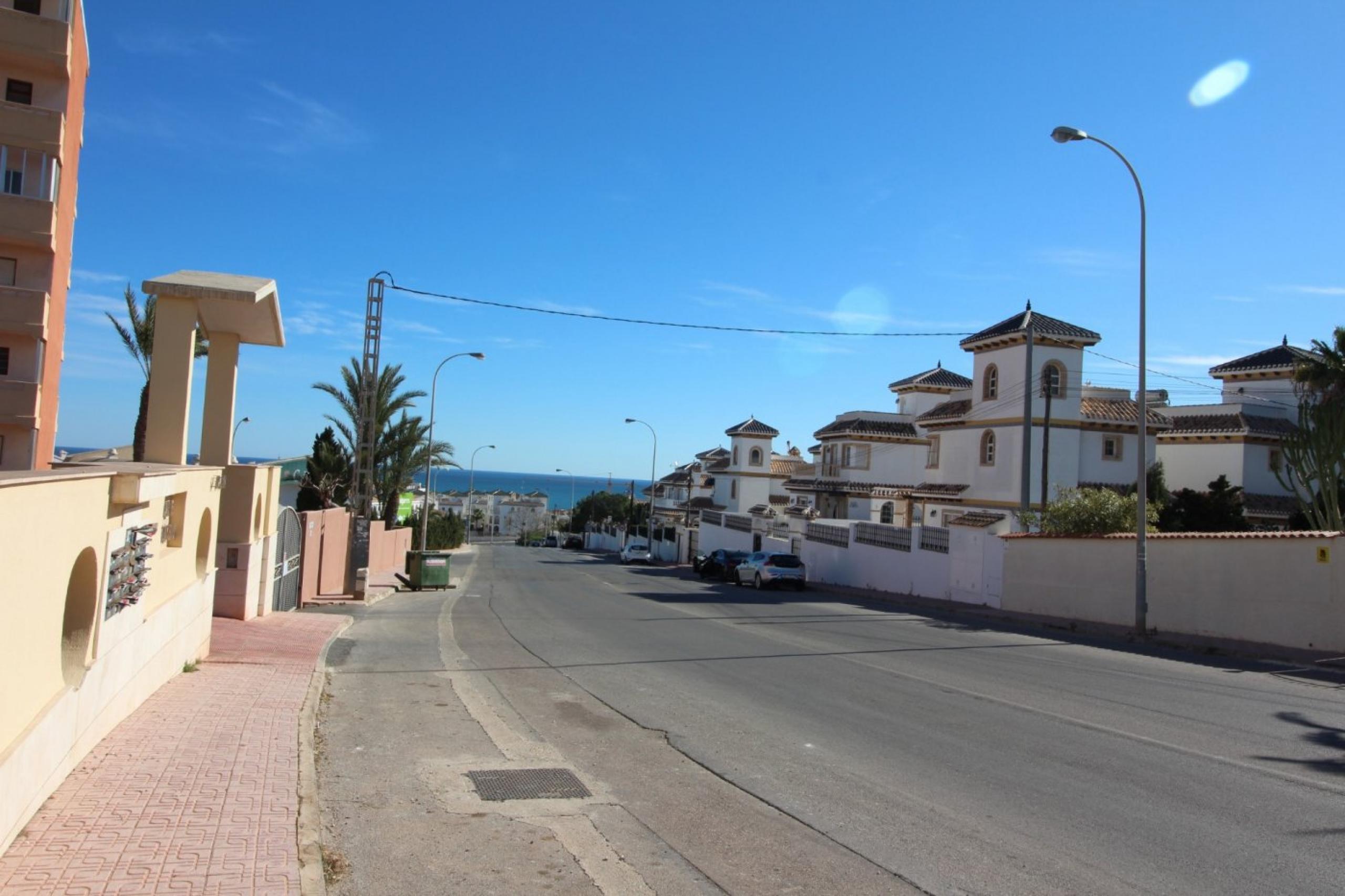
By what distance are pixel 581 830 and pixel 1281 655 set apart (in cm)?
1582

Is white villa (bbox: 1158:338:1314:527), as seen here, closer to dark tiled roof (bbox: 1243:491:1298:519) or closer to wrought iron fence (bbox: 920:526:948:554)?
dark tiled roof (bbox: 1243:491:1298:519)

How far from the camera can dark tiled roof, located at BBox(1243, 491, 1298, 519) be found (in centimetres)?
4128

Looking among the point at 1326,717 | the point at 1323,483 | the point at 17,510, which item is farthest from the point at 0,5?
the point at 1323,483

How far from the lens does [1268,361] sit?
49.0 meters

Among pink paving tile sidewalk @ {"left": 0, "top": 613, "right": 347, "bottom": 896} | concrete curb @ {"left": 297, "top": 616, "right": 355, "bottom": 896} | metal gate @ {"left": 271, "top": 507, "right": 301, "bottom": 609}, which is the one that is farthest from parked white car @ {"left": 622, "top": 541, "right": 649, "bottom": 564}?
pink paving tile sidewalk @ {"left": 0, "top": 613, "right": 347, "bottom": 896}

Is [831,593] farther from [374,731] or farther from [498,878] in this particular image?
[498,878]

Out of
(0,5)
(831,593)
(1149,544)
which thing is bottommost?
(831,593)

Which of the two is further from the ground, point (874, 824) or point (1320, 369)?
point (1320, 369)

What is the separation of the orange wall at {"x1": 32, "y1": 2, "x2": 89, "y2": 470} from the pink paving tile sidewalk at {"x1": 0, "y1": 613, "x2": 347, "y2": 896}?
78.1 ft

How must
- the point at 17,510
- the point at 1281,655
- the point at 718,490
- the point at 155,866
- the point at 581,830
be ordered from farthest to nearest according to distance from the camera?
the point at 718,490, the point at 1281,655, the point at 581,830, the point at 155,866, the point at 17,510

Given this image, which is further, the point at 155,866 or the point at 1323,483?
the point at 1323,483


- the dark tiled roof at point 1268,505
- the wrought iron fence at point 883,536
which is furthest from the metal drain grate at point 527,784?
the dark tiled roof at point 1268,505

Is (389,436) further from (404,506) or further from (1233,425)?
(1233,425)

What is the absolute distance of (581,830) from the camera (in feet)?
23.0
